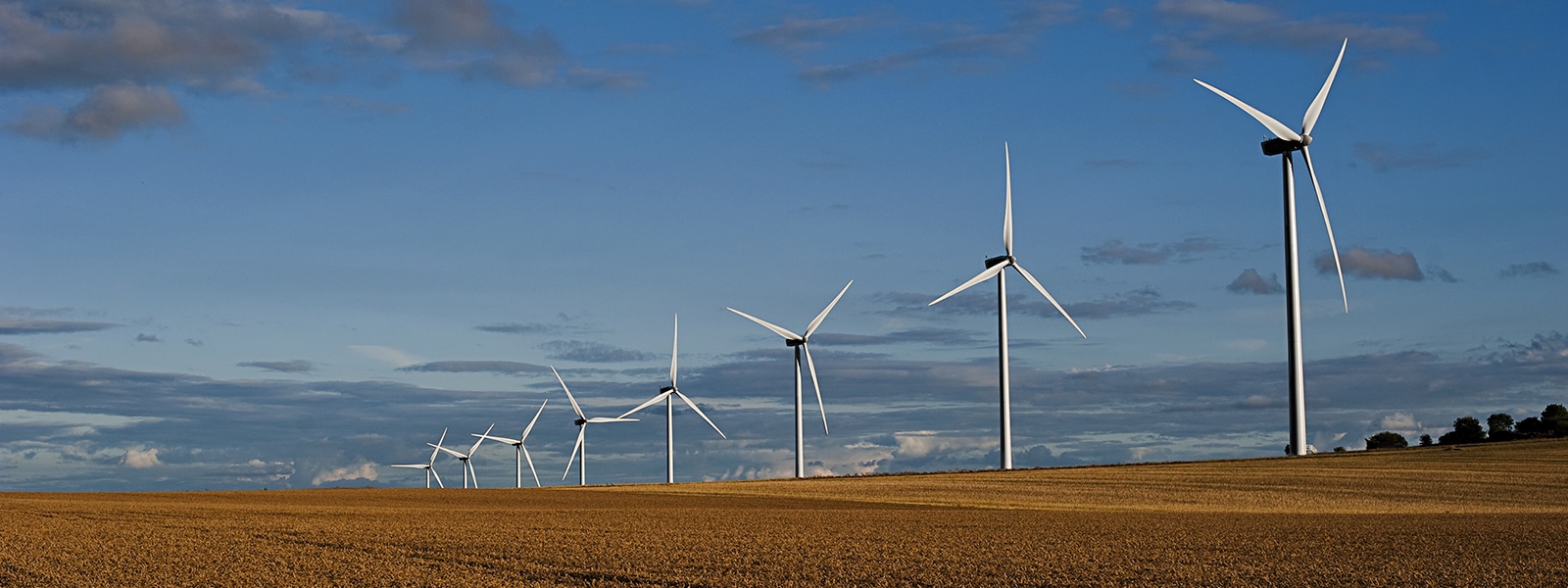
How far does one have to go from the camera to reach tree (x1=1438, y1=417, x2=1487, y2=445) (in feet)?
396

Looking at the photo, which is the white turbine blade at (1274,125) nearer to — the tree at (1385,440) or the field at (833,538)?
the field at (833,538)

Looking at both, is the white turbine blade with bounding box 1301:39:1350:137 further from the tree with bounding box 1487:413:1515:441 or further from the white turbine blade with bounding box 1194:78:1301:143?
the tree with bounding box 1487:413:1515:441

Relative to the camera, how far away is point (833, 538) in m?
28.7

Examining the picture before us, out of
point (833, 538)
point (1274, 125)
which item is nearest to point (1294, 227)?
point (1274, 125)

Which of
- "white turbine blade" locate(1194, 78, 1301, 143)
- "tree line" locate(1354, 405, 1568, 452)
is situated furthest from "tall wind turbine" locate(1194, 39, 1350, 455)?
"tree line" locate(1354, 405, 1568, 452)

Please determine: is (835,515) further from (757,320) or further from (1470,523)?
(757,320)

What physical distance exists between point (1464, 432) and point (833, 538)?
110 meters

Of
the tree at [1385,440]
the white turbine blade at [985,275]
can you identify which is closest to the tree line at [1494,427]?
the tree at [1385,440]

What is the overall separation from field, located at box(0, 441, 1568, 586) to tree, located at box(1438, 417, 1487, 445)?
7122 cm

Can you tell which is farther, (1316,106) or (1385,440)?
(1385,440)

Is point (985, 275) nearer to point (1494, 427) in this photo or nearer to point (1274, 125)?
point (1274, 125)

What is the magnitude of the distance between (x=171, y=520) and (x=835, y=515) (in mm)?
16868

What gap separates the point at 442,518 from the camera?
37.3 m

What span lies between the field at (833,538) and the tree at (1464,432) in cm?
7122
